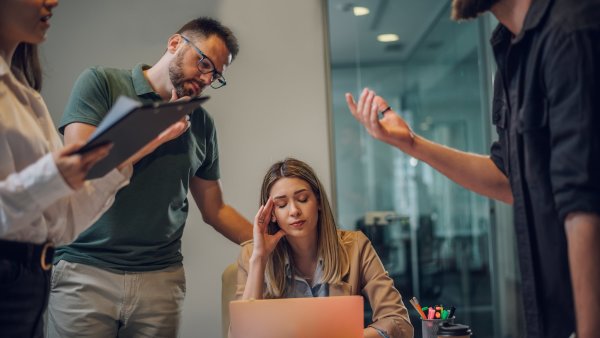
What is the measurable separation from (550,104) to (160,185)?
1.48m

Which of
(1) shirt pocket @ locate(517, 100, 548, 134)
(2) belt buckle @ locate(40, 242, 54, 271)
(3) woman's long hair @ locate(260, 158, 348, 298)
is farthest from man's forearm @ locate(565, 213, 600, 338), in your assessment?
(3) woman's long hair @ locate(260, 158, 348, 298)

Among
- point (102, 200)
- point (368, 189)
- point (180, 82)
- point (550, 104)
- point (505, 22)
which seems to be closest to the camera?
point (550, 104)

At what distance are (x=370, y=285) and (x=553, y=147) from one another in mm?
1272

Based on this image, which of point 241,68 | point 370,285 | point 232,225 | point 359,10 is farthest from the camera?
point 359,10

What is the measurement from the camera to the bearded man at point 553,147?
1.07 metres

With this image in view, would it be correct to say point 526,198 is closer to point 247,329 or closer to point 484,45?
point 247,329

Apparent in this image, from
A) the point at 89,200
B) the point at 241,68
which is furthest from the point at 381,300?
the point at 241,68

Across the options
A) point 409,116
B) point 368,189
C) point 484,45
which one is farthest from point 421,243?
point 484,45

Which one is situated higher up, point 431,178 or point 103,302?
point 431,178

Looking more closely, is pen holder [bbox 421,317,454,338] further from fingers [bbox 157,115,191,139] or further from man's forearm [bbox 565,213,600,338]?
fingers [bbox 157,115,191,139]

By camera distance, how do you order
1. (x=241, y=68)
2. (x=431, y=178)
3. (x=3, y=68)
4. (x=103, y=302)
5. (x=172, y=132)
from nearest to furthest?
(x=3, y=68), (x=172, y=132), (x=103, y=302), (x=241, y=68), (x=431, y=178)

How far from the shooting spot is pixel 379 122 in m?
1.56

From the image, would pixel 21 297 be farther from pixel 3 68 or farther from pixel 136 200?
pixel 136 200

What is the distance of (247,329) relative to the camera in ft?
4.99
